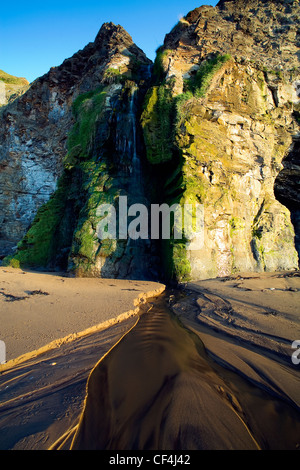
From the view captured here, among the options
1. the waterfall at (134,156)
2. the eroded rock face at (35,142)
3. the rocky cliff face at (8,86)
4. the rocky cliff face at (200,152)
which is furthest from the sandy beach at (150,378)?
the rocky cliff face at (8,86)

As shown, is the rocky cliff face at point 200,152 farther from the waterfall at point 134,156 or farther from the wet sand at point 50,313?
the wet sand at point 50,313

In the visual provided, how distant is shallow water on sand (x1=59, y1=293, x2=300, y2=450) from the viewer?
5.09 feet

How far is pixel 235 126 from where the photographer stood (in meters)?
9.38

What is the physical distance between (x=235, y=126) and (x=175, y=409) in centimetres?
1068

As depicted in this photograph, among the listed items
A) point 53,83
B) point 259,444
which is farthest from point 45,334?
point 53,83

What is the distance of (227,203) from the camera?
8.54 metres

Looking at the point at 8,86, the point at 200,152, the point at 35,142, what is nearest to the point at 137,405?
the point at 200,152

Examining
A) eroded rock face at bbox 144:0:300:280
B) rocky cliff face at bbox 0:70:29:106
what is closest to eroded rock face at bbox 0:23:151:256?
rocky cliff face at bbox 0:70:29:106

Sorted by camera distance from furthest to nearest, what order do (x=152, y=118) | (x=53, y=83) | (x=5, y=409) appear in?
(x=53, y=83) < (x=152, y=118) < (x=5, y=409)

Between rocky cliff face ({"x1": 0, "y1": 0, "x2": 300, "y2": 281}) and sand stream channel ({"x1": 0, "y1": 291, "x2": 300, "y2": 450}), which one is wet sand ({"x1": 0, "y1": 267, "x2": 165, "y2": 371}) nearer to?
sand stream channel ({"x1": 0, "y1": 291, "x2": 300, "y2": 450})

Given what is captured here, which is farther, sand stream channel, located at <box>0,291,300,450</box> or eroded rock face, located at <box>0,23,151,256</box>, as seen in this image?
eroded rock face, located at <box>0,23,151,256</box>

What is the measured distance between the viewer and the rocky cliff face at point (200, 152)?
841 cm
